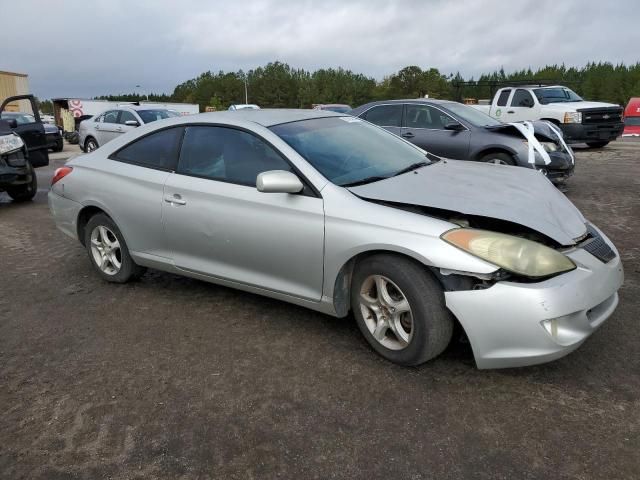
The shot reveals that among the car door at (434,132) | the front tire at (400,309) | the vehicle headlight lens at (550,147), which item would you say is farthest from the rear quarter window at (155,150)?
the vehicle headlight lens at (550,147)

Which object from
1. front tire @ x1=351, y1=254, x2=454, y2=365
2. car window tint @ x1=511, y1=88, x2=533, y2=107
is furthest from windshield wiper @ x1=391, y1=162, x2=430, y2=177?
car window tint @ x1=511, y1=88, x2=533, y2=107

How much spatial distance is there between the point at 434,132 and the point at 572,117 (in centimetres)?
703

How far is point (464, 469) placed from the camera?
2242 mm

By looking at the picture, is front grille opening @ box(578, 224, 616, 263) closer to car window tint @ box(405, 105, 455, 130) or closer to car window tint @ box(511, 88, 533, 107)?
car window tint @ box(405, 105, 455, 130)

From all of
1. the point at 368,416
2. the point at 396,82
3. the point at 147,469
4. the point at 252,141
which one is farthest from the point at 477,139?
the point at 396,82

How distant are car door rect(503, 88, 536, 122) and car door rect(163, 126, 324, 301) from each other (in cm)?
1241

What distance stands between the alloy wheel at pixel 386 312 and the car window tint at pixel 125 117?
12.4 m

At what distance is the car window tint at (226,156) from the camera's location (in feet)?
11.6

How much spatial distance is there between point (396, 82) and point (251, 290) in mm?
74024

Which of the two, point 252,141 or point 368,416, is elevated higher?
point 252,141

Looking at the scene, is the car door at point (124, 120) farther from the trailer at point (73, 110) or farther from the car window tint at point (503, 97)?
the trailer at point (73, 110)

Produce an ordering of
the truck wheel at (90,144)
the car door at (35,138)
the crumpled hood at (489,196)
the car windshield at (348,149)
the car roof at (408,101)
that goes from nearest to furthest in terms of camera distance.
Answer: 1. the crumpled hood at (489,196)
2. the car windshield at (348,149)
3. the car roof at (408,101)
4. the car door at (35,138)
5. the truck wheel at (90,144)

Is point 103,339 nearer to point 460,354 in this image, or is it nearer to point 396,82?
point 460,354

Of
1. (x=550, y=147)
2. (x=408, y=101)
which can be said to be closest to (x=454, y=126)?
(x=408, y=101)
